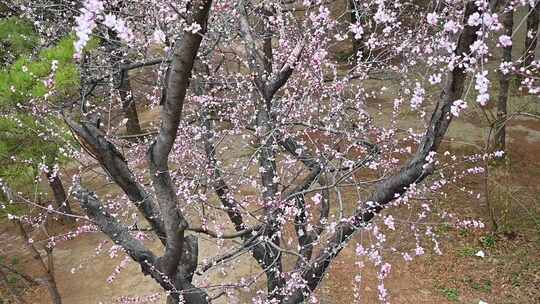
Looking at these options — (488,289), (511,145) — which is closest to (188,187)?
(488,289)

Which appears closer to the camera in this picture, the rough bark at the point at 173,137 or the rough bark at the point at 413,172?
the rough bark at the point at 173,137

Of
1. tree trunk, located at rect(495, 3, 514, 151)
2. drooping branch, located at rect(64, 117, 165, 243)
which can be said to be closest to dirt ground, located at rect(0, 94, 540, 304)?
tree trunk, located at rect(495, 3, 514, 151)

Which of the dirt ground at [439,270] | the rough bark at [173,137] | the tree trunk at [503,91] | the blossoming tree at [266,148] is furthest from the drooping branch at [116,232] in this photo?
the tree trunk at [503,91]

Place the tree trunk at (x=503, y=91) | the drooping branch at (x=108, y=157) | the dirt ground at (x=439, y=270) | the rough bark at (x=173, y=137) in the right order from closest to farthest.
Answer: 1. the rough bark at (x=173, y=137)
2. the drooping branch at (x=108, y=157)
3. the dirt ground at (x=439, y=270)
4. the tree trunk at (x=503, y=91)

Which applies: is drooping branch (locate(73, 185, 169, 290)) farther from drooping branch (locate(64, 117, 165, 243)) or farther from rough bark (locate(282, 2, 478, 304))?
A: rough bark (locate(282, 2, 478, 304))

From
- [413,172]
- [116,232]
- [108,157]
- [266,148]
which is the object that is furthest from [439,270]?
[108,157]

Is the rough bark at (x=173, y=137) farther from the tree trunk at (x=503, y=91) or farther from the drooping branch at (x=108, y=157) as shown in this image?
the tree trunk at (x=503, y=91)

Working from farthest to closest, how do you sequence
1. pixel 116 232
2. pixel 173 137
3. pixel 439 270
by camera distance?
pixel 439 270, pixel 116 232, pixel 173 137

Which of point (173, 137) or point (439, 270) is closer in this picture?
point (173, 137)

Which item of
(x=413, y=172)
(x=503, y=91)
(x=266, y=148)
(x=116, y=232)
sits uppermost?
(x=503, y=91)

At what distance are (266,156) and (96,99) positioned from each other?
5.14m

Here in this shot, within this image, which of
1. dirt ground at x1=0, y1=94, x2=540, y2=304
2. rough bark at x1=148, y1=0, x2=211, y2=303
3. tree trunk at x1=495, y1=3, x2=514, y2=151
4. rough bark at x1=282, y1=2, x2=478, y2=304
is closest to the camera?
rough bark at x1=148, y1=0, x2=211, y2=303

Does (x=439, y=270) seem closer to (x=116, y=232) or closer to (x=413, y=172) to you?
(x=413, y=172)

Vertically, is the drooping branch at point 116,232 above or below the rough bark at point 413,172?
above
